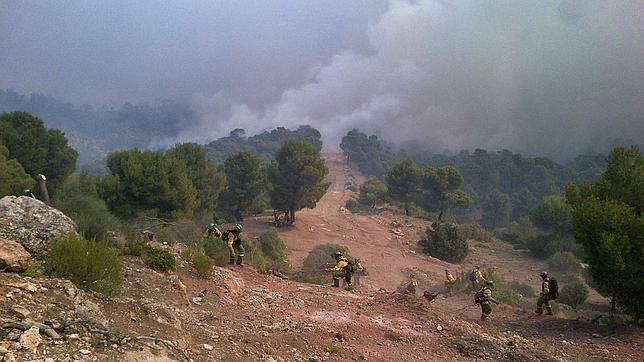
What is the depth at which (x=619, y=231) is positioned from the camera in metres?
13.1

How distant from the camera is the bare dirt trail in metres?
28.4

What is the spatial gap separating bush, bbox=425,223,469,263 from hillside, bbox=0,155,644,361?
17626 millimetres

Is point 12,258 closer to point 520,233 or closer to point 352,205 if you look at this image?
point 520,233

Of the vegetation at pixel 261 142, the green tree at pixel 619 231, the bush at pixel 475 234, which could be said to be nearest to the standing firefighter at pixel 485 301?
the green tree at pixel 619 231

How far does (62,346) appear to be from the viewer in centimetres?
485

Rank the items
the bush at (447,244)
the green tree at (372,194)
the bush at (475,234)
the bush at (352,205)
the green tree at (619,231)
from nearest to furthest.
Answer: the green tree at (619,231) < the bush at (447,244) < the bush at (475,234) < the bush at (352,205) < the green tree at (372,194)

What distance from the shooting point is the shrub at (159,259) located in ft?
39.4

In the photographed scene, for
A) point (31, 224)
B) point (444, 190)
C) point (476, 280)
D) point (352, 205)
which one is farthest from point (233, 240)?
point (352, 205)

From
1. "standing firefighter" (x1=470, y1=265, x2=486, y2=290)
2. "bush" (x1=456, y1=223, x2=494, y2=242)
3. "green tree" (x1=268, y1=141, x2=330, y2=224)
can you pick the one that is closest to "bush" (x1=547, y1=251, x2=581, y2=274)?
"bush" (x1=456, y1=223, x2=494, y2=242)

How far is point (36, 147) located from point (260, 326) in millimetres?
29366

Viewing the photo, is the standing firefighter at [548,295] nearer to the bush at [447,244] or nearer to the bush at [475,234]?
the bush at [447,244]

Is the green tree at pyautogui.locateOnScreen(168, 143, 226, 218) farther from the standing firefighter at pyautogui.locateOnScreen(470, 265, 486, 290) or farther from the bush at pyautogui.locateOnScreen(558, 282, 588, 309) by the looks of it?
the bush at pyautogui.locateOnScreen(558, 282, 588, 309)

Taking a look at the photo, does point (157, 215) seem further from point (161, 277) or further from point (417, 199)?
point (417, 199)

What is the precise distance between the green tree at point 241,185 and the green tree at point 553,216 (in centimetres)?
2827
